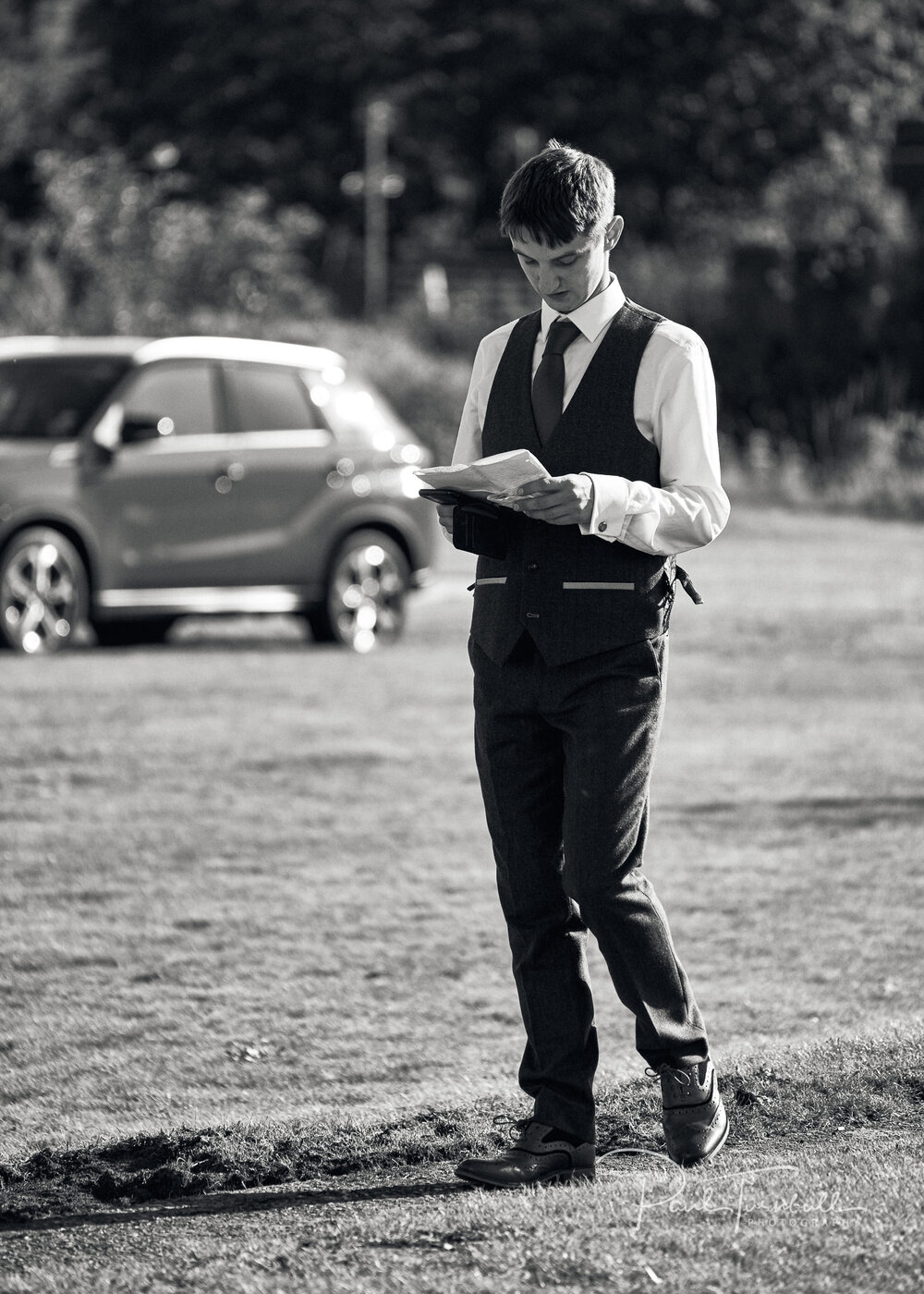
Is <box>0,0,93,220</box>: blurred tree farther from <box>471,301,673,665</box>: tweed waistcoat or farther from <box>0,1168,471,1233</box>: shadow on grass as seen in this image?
<box>0,1168,471,1233</box>: shadow on grass

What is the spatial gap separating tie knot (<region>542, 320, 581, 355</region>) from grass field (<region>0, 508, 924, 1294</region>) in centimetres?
162

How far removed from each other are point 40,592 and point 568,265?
9830 mm

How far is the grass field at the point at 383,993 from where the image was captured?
3973mm

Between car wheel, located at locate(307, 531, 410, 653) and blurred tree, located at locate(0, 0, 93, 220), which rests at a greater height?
blurred tree, located at locate(0, 0, 93, 220)

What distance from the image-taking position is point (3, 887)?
787cm

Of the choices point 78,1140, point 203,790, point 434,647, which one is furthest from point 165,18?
point 78,1140

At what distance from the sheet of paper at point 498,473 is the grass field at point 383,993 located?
1.33m

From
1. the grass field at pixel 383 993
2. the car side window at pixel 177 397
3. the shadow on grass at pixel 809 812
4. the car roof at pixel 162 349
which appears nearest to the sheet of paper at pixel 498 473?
the grass field at pixel 383 993

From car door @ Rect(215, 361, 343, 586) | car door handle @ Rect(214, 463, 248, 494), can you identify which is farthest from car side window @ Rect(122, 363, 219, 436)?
car door handle @ Rect(214, 463, 248, 494)

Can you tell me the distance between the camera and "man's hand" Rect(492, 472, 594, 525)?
4.16 metres

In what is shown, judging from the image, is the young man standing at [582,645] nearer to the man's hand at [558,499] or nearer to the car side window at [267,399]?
the man's hand at [558,499]

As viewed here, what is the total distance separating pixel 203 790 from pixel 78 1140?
4874 millimetres

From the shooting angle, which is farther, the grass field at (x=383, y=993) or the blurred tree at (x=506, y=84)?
the blurred tree at (x=506, y=84)

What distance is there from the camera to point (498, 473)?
4207 mm
